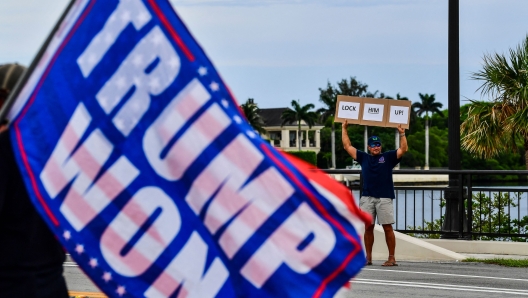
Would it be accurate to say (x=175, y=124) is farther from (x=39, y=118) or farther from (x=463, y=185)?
(x=463, y=185)

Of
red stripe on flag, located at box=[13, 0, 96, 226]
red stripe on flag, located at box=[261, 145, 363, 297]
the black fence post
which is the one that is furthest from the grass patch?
red stripe on flag, located at box=[13, 0, 96, 226]

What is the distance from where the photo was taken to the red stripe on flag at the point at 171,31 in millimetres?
3287

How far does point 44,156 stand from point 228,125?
0.64 metres

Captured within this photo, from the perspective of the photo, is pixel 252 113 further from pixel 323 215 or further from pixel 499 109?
pixel 323 215

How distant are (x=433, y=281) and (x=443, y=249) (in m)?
2.50

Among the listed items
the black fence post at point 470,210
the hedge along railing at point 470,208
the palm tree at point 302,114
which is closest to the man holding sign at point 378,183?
the hedge along railing at point 470,208

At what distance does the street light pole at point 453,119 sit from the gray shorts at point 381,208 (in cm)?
226

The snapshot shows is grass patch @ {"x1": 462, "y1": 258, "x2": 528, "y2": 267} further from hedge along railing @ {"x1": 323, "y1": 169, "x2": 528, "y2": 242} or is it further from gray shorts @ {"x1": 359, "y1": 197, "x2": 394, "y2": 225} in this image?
gray shorts @ {"x1": 359, "y1": 197, "x2": 394, "y2": 225}

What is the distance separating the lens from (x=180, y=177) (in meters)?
3.27

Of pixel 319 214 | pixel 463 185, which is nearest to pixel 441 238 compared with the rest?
pixel 463 185

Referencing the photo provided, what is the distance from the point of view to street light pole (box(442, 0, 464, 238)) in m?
14.0

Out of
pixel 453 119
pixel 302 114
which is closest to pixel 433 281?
pixel 453 119

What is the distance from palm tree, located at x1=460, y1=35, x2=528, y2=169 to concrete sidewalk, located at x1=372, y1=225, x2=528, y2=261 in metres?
4.71

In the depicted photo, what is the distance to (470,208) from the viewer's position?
13.9 metres
